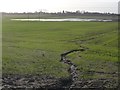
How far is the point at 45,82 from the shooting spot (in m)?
29.3

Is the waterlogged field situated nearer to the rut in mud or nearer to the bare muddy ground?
the rut in mud

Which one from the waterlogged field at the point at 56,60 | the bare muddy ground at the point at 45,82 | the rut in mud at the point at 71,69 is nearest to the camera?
the bare muddy ground at the point at 45,82

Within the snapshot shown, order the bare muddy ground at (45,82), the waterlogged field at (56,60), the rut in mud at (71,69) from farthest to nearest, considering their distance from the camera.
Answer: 1. the waterlogged field at (56,60)
2. the rut in mud at (71,69)
3. the bare muddy ground at (45,82)

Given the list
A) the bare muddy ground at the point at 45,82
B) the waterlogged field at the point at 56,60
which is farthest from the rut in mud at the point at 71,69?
the waterlogged field at the point at 56,60

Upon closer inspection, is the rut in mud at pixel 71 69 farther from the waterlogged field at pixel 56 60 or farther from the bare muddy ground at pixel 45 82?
the waterlogged field at pixel 56 60

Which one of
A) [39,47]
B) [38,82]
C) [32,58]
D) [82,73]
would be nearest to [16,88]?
[38,82]

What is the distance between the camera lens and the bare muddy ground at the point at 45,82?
2831cm

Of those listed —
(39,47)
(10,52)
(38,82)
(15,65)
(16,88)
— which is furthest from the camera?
(39,47)

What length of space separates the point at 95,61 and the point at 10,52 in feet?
38.9

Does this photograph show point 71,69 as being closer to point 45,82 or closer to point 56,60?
point 56,60

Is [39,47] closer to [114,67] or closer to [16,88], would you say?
[114,67]

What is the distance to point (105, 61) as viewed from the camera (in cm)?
3803

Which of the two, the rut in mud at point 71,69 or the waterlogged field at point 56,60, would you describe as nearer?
the rut in mud at point 71,69

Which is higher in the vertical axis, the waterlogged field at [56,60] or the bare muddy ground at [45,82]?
the waterlogged field at [56,60]
